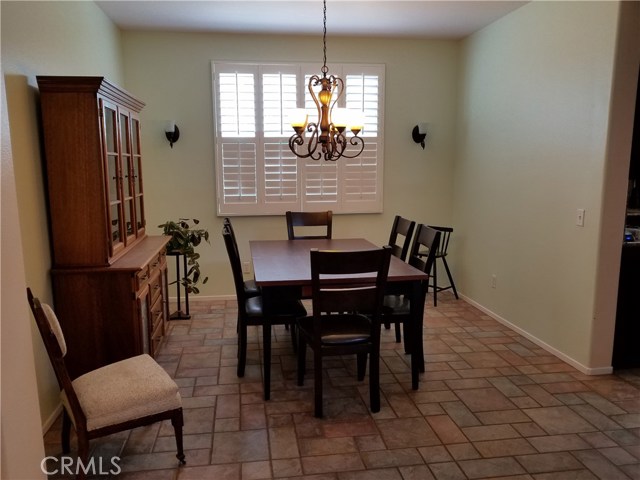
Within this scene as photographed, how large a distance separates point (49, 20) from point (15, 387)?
7.57 feet

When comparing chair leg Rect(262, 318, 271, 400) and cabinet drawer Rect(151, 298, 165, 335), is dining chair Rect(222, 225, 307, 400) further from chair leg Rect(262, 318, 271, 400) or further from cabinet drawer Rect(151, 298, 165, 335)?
cabinet drawer Rect(151, 298, 165, 335)

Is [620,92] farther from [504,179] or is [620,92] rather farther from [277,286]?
[277,286]

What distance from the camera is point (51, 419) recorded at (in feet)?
8.57

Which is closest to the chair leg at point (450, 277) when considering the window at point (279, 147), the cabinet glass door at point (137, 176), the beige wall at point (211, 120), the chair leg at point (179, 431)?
the beige wall at point (211, 120)

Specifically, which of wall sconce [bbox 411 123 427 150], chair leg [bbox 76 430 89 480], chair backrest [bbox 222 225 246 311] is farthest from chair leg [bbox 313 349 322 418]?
wall sconce [bbox 411 123 427 150]

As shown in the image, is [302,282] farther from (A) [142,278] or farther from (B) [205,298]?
(B) [205,298]

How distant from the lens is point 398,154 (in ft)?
16.8

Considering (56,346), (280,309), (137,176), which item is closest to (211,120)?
(137,176)

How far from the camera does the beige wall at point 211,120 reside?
4641mm

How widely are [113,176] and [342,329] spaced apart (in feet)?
5.73

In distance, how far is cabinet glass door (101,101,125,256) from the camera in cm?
281

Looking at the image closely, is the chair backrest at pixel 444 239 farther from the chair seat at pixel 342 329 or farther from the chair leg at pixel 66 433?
the chair leg at pixel 66 433

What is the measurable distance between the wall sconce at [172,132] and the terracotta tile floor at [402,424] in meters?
2.08

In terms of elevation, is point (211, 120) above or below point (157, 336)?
above
